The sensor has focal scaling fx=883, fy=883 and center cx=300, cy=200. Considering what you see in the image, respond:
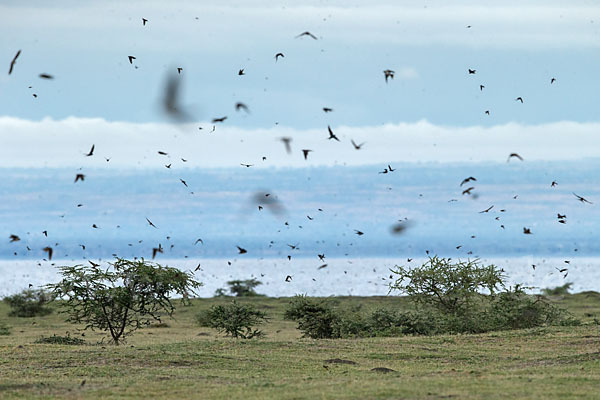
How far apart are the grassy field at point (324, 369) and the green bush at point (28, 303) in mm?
43341

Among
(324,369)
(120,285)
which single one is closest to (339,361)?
(324,369)

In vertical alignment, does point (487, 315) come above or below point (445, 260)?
below

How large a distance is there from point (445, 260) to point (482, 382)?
1116 inches

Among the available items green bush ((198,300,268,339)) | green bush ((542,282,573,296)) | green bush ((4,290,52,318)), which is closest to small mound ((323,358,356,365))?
green bush ((198,300,268,339))

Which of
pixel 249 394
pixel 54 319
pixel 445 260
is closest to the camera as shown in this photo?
pixel 249 394

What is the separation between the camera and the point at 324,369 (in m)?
28.7

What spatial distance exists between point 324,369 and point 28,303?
55024mm

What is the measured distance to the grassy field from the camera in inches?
869

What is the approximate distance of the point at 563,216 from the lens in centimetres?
3006

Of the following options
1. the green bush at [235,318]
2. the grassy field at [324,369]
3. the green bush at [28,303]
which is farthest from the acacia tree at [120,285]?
the green bush at [28,303]

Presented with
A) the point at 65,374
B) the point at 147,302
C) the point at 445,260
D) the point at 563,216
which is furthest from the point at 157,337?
the point at 563,216

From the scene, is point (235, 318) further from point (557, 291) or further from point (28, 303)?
point (557, 291)

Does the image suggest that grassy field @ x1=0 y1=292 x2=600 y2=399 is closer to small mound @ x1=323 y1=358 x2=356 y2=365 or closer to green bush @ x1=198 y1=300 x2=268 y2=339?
small mound @ x1=323 y1=358 x2=356 y2=365

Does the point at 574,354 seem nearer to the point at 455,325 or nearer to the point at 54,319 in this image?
the point at 455,325
